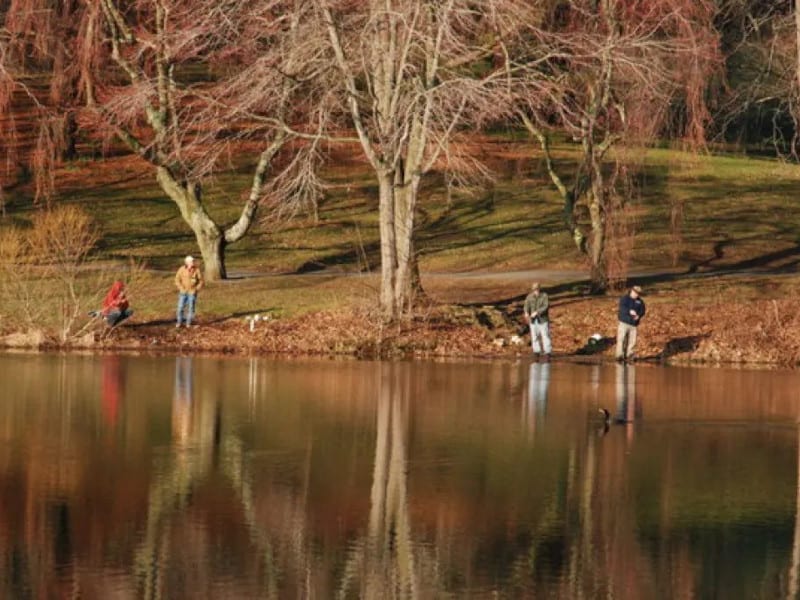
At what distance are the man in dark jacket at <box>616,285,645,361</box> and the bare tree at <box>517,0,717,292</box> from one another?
367cm

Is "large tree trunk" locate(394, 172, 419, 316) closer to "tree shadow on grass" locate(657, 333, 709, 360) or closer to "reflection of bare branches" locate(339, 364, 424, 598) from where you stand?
"tree shadow on grass" locate(657, 333, 709, 360)

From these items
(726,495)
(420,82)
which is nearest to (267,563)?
(726,495)

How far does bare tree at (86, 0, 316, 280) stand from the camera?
37.9 meters

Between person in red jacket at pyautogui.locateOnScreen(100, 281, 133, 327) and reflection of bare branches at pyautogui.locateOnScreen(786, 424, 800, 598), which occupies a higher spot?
person in red jacket at pyautogui.locateOnScreen(100, 281, 133, 327)

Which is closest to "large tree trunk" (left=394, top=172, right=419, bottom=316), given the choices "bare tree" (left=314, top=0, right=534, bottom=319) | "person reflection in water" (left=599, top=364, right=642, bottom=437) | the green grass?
"bare tree" (left=314, top=0, right=534, bottom=319)

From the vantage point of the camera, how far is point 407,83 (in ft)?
124

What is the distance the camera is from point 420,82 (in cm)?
3700

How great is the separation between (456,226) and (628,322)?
23744 millimetres

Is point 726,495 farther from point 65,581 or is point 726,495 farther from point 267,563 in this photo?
point 65,581

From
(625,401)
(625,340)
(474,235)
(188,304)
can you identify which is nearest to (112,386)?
(625,401)

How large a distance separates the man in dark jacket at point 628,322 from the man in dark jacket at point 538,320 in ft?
4.59

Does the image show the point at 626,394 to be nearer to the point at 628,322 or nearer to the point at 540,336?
the point at 628,322

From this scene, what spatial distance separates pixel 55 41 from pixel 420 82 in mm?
10985

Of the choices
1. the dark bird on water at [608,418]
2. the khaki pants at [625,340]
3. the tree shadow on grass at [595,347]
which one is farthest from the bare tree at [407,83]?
the dark bird on water at [608,418]
